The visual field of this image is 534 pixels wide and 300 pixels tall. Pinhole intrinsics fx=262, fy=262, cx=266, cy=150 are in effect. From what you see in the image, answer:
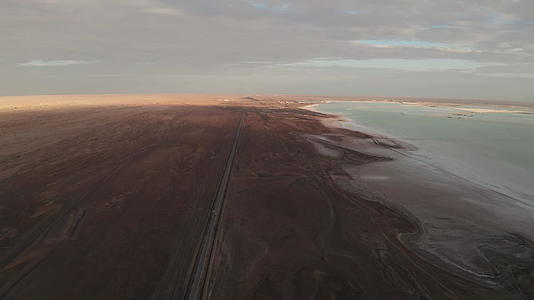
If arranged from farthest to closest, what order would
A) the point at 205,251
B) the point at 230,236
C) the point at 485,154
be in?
the point at 485,154, the point at 230,236, the point at 205,251

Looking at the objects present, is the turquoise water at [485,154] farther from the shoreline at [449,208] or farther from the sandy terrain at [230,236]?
the sandy terrain at [230,236]

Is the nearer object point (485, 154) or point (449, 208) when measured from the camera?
point (449, 208)

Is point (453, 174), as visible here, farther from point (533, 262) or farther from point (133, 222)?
point (133, 222)

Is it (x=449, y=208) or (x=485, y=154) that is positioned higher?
(x=485, y=154)

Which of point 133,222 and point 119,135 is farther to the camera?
point 119,135

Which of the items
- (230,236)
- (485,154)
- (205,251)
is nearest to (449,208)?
(230,236)

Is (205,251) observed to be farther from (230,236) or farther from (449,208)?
(449,208)

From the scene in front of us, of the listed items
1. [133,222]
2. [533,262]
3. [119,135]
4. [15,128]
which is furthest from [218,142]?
[15,128]

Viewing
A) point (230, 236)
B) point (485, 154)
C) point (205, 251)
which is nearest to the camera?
point (205, 251)
